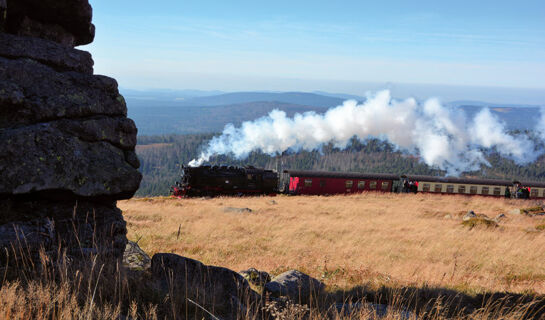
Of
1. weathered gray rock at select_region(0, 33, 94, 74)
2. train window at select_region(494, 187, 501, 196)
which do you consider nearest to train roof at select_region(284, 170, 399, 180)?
train window at select_region(494, 187, 501, 196)

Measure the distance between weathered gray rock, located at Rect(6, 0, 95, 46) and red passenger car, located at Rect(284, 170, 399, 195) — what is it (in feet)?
127

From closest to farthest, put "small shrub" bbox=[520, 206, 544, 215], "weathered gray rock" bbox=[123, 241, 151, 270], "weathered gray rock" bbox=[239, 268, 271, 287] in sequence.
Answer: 1. "weathered gray rock" bbox=[123, 241, 151, 270]
2. "weathered gray rock" bbox=[239, 268, 271, 287]
3. "small shrub" bbox=[520, 206, 544, 215]

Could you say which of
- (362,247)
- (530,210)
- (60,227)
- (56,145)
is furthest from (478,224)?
(56,145)

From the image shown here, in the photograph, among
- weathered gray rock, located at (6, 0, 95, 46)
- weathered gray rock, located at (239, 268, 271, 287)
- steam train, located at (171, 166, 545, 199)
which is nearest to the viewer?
weathered gray rock, located at (6, 0, 95, 46)

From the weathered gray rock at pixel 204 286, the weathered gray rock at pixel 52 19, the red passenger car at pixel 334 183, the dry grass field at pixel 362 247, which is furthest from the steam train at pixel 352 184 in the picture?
the weathered gray rock at pixel 204 286

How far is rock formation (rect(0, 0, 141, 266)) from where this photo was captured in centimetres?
607

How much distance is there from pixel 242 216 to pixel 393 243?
432 inches

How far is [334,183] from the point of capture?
47719 millimetres

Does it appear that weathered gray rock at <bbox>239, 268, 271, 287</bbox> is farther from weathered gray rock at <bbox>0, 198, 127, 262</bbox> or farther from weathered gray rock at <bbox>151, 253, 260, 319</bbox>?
weathered gray rock at <bbox>0, 198, 127, 262</bbox>

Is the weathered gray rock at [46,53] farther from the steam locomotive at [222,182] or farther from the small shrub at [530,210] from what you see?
the small shrub at [530,210]

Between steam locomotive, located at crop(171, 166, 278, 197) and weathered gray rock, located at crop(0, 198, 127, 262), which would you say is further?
steam locomotive, located at crop(171, 166, 278, 197)

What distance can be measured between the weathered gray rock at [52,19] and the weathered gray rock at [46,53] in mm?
894

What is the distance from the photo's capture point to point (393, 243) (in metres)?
16.9

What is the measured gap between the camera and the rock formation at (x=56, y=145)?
6066mm
